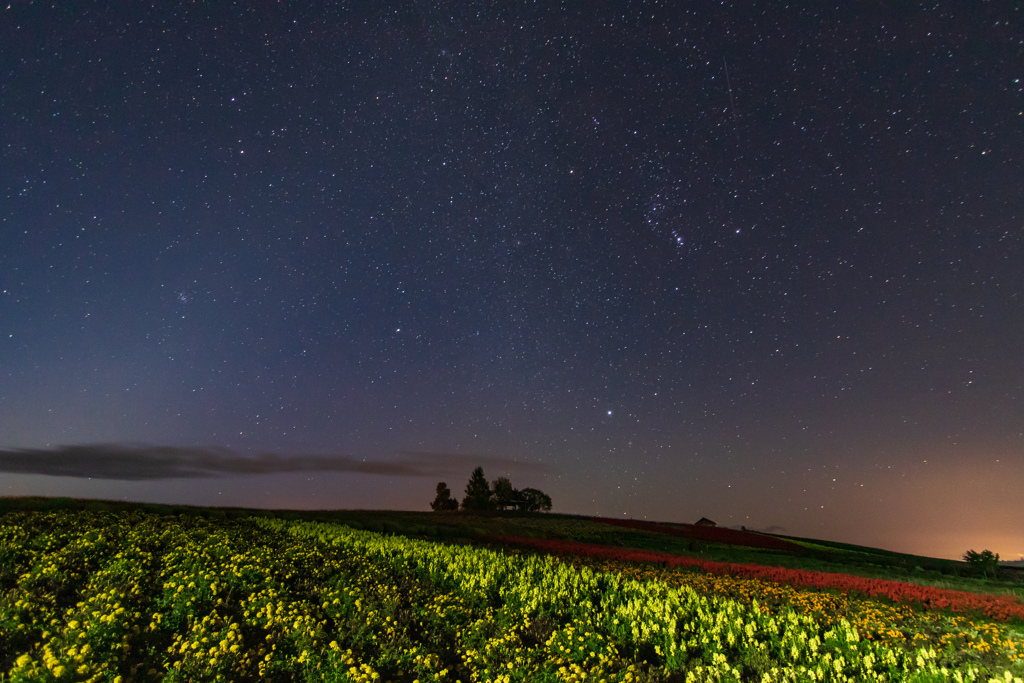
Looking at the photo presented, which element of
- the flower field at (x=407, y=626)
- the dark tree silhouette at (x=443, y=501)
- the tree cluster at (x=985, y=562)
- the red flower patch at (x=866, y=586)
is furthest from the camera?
the dark tree silhouette at (x=443, y=501)

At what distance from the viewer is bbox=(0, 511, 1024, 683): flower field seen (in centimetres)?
670

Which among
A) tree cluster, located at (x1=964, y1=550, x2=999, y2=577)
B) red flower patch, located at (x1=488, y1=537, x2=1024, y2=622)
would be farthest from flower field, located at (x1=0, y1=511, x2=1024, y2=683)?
tree cluster, located at (x1=964, y1=550, x2=999, y2=577)

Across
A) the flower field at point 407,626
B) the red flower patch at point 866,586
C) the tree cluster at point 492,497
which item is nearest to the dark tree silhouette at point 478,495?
the tree cluster at point 492,497

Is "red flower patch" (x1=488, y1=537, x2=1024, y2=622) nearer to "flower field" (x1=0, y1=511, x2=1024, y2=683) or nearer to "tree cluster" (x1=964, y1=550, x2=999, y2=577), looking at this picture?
"flower field" (x1=0, y1=511, x2=1024, y2=683)

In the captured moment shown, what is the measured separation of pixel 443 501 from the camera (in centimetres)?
5703

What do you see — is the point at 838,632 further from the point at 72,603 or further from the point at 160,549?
the point at 160,549

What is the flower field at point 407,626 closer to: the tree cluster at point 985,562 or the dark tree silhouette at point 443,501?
the tree cluster at point 985,562

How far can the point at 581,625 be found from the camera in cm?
836

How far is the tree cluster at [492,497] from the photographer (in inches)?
2231

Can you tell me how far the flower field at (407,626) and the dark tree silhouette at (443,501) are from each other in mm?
45425

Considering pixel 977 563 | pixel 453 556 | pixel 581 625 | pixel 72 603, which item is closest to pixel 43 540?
pixel 72 603

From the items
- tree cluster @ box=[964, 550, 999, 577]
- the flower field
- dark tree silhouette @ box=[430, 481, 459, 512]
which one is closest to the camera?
the flower field

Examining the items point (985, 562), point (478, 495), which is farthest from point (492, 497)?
point (985, 562)

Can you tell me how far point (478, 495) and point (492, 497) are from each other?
10.1 ft
